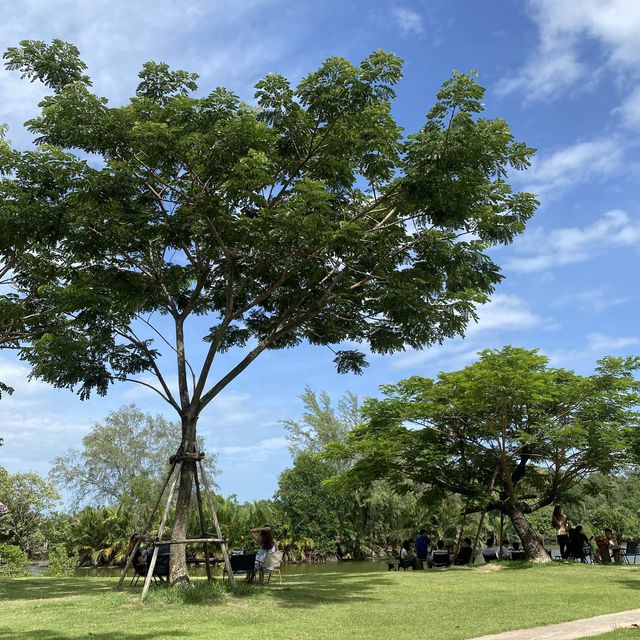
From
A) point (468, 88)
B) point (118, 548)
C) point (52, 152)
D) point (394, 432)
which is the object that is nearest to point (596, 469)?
point (394, 432)

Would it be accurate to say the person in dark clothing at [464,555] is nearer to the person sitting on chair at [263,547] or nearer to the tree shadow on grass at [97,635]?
the person sitting on chair at [263,547]

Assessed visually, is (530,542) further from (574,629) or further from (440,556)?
(574,629)

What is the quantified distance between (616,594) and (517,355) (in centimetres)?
917

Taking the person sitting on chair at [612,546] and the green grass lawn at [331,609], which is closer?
the green grass lawn at [331,609]

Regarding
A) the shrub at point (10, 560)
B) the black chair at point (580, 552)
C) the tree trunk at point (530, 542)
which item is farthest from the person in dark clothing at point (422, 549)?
the shrub at point (10, 560)

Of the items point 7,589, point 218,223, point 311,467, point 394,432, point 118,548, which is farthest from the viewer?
point 311,467

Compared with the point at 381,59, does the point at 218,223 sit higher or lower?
lower

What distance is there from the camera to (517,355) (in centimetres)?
2005

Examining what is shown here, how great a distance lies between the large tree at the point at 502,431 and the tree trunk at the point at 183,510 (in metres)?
8.24

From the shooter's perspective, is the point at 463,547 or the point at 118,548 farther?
the point at 118,548

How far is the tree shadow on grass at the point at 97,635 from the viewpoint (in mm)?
8102

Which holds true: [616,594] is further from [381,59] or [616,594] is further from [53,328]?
[53,328]

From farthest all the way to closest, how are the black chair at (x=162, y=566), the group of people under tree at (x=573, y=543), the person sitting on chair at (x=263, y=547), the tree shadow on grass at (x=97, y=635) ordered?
1. the group of people under tree at (x=573, y=543)
2. the person sitting on chair at (x=263, y=547)
3. the black chair at (x=162, y=566)
4. the tree shadow on grass at (x=97, y=635)

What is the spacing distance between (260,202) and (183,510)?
656cm
